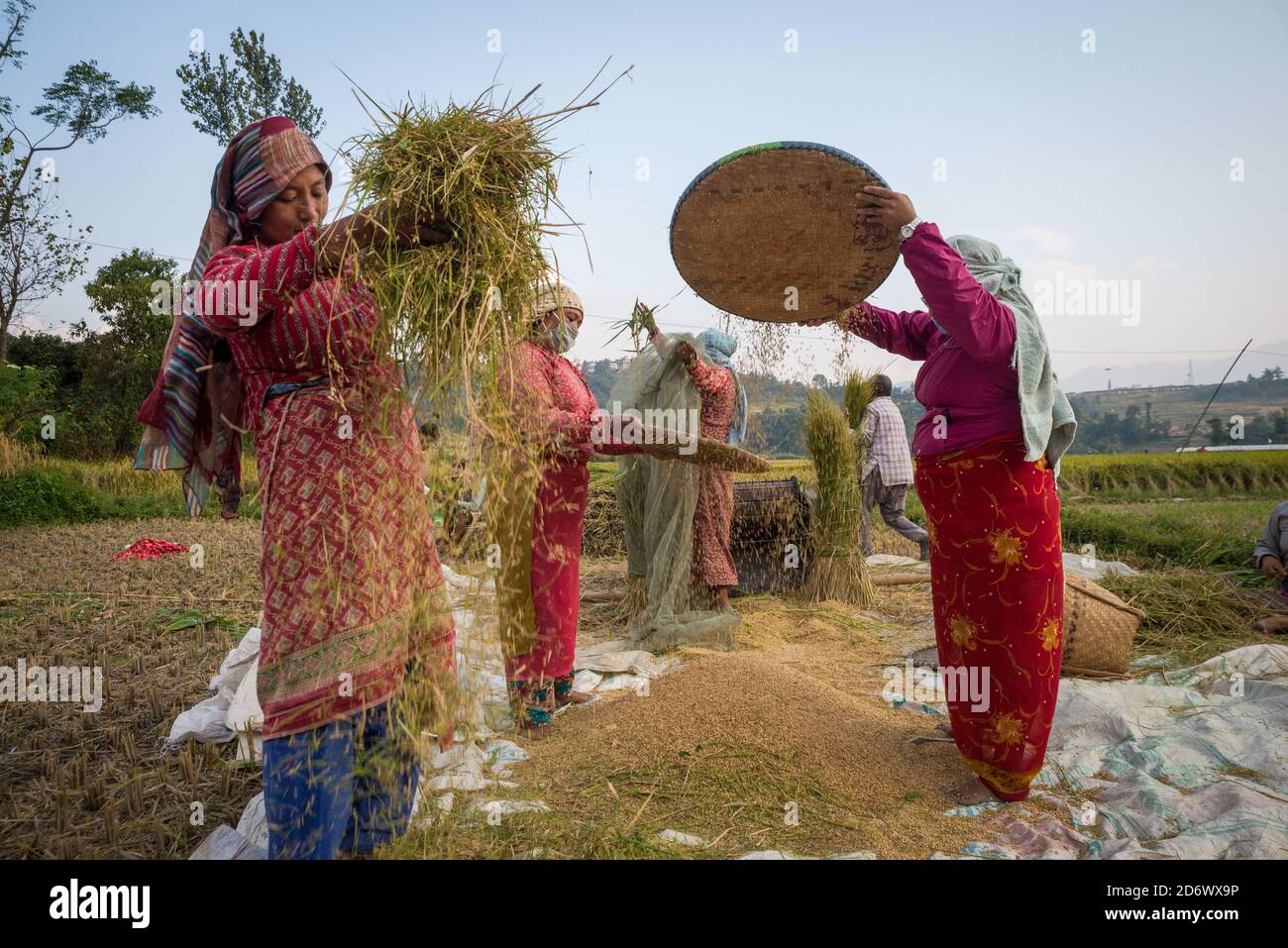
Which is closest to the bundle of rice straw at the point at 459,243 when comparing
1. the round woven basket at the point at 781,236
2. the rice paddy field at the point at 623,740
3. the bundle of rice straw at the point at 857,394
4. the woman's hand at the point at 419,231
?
the woman's hand at the point at 419,231

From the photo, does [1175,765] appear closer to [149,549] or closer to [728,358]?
[728,358]

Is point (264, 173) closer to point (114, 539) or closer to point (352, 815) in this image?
point (352, 815)

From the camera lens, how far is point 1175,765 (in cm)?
276

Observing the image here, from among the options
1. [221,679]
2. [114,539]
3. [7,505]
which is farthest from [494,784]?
[7,505]

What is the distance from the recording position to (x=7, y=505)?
362 inches

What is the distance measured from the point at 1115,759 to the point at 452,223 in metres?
3.03

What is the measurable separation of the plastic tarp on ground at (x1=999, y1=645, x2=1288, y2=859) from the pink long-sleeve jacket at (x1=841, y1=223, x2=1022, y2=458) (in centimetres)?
131

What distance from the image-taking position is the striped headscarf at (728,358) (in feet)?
18.3

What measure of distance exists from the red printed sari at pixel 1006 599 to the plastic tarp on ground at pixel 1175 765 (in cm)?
24

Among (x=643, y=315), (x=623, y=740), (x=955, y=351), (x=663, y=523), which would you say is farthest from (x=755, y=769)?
(x=643, y=315)

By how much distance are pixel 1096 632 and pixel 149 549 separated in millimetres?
7562

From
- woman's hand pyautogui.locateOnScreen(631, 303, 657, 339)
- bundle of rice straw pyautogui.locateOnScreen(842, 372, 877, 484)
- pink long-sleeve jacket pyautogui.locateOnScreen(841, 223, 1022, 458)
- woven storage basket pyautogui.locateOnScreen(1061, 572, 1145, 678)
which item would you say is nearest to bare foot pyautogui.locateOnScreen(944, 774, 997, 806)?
pink long-sleeve jacket pyautogui.locateOnScreen(841, 223, 1022, 458)

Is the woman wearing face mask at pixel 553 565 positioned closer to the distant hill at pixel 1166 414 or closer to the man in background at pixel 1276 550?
the man in background at pixel 1276 550
